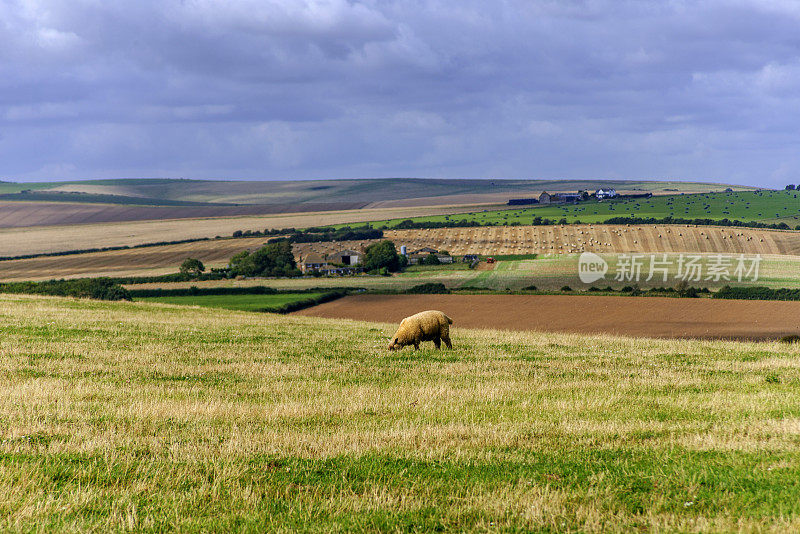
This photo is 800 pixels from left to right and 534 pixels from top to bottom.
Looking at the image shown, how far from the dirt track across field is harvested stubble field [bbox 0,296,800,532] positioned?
27.5 m

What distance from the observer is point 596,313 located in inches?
2440

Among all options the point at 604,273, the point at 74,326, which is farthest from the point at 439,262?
the point at 74,326

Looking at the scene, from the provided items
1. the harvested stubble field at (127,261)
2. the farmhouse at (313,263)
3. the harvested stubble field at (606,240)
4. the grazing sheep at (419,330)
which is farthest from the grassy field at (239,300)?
the harvested stubble field at (606,240)

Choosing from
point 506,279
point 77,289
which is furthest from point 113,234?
point 506,279

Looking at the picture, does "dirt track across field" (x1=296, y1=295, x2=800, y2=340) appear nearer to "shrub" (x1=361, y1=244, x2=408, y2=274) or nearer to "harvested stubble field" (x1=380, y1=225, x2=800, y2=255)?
"shrub" (x1=361, y1=244, x2=408, y2=274)

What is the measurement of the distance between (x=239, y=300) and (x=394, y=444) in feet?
220

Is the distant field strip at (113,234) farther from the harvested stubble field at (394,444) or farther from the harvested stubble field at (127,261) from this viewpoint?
the harvested stubble field at (394,444)

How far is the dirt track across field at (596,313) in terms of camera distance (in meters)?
50.8

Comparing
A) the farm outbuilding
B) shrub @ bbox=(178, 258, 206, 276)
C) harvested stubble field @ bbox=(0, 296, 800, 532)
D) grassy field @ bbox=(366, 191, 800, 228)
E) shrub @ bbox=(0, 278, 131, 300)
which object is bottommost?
shrub @ bbox=(0, 278, 131, 300)

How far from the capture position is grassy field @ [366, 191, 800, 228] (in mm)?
156125

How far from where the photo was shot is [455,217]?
184750 millimetres

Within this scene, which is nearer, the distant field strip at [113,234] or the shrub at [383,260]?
the shrub at [383,260]

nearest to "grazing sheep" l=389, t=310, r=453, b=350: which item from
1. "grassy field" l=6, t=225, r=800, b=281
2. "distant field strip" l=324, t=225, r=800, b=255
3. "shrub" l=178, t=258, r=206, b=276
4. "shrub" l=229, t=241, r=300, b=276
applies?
"shrub" l=229, t=241, r=300, b=276

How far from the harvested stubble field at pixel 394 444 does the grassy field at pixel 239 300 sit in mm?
45755
